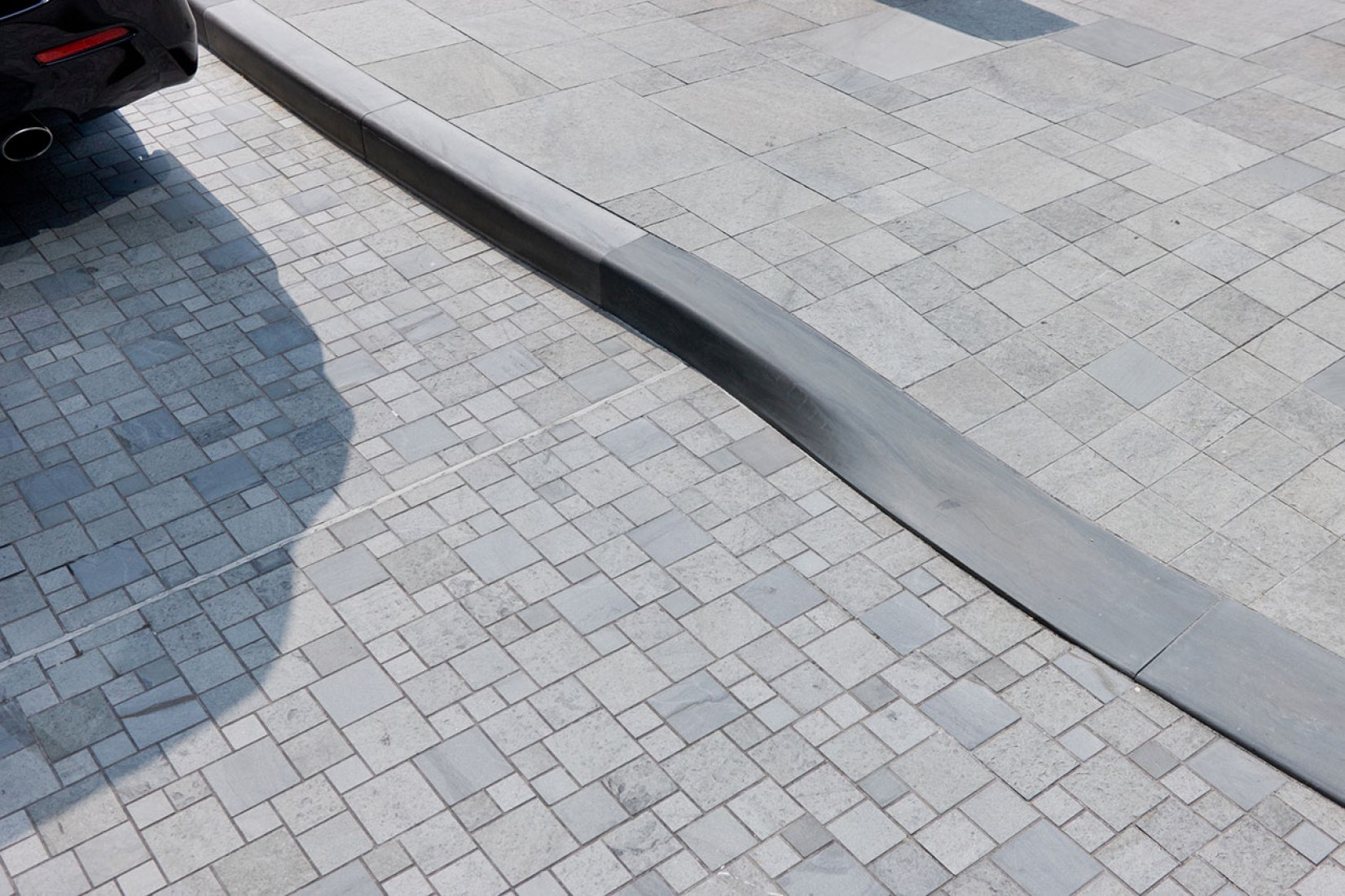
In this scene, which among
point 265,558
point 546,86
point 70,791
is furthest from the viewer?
point 546,86

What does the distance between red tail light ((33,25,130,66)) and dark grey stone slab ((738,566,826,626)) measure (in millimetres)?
3706

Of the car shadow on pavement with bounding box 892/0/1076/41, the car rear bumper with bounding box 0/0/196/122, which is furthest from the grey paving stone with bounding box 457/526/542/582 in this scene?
the car shadow on pavement with bounding box 892/0/1076/41

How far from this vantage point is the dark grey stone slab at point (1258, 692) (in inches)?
154

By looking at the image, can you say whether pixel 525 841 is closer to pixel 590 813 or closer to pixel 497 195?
pixel 590 813

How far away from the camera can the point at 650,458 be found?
505 centimetres

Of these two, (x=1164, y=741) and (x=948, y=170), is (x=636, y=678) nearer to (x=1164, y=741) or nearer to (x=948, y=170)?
(x=1164, y=741)

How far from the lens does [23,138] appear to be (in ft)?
19.0

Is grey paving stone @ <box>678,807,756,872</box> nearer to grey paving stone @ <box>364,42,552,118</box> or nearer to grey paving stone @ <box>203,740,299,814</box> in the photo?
grey paving stone @ <box>203,740,299,814</box>

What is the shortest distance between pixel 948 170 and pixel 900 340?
161 centimetres

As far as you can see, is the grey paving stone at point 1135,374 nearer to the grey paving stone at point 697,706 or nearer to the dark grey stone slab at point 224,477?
the grey paving stone at point 697,706

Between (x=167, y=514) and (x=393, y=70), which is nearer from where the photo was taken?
(x=167, y=514)

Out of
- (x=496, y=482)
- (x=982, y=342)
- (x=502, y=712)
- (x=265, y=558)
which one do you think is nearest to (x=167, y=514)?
(x=265, y=558)

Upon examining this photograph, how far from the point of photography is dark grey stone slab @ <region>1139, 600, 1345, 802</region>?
3.92 m

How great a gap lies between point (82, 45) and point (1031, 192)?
4424 millimetres
